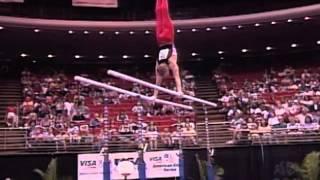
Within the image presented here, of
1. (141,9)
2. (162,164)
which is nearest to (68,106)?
(162,164)

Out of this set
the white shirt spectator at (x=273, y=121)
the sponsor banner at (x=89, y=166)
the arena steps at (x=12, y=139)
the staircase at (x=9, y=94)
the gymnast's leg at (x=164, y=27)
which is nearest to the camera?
the gymnast's leg at (x=164, y=27)

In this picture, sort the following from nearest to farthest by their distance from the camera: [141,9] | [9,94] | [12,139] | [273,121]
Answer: [12,139] → [273,121] → [141,9] → [9,94]

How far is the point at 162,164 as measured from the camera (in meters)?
12.9

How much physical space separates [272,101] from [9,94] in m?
8.32

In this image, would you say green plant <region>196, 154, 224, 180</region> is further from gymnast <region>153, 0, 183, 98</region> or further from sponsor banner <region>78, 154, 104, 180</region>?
gymnast <region>153, 0, 183, 98</region>

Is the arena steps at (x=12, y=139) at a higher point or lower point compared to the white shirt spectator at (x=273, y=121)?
lower

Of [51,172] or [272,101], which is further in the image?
[272,101]

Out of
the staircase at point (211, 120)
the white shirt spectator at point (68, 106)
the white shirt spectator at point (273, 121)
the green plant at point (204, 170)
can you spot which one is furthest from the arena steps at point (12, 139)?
the white shirt spectator at point (273, 121)

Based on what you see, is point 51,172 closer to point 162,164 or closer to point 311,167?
point 162,164

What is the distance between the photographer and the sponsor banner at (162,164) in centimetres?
1286

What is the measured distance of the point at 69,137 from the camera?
13.1 metres

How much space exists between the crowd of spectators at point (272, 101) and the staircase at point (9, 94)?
648cm

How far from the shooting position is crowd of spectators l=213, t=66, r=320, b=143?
1315cm

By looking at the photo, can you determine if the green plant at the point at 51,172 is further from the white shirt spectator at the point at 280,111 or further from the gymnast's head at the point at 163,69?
the white shirt spectator at the point at 280,111
